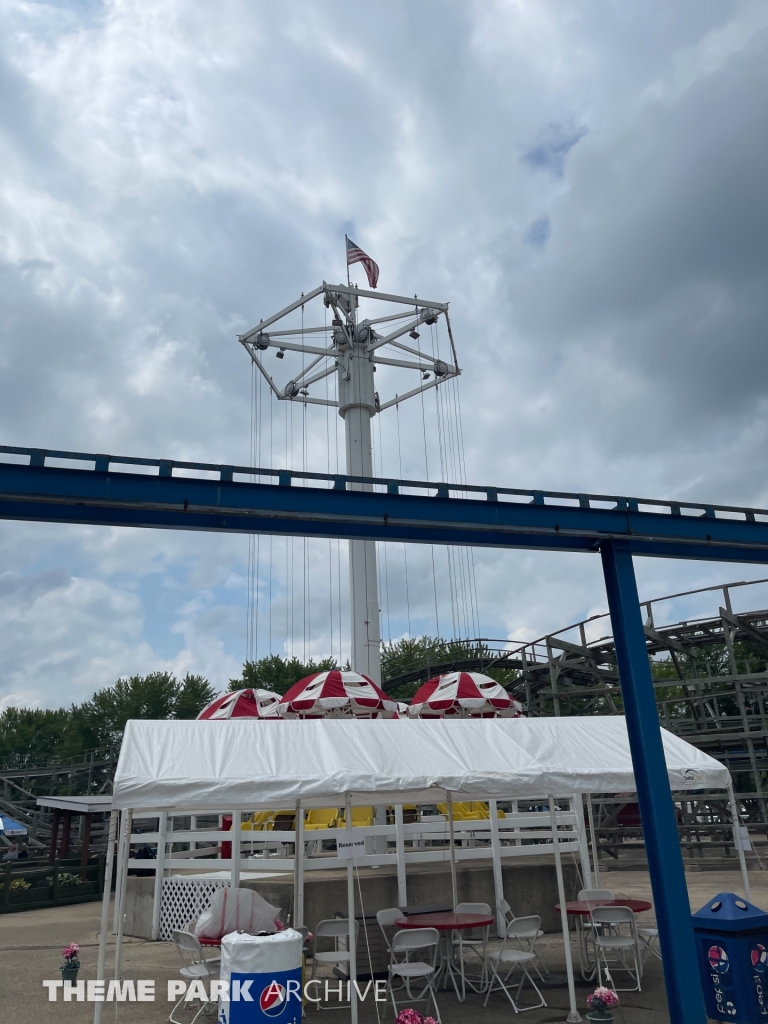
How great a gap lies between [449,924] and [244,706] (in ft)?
24.3

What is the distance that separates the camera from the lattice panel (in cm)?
1343

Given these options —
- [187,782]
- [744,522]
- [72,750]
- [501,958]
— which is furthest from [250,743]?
[72,750]

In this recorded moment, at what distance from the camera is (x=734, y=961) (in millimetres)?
7582

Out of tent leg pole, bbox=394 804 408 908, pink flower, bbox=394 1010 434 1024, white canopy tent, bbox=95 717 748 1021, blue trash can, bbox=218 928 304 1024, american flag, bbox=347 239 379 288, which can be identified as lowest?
pink flower, bbox=394 1010 434 1024

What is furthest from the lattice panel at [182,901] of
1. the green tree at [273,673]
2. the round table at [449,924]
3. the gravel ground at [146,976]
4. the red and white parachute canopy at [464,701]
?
the green tree at [273,673]

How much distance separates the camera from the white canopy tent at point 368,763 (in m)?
8.00

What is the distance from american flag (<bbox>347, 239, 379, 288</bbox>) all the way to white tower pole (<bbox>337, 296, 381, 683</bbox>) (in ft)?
2.81

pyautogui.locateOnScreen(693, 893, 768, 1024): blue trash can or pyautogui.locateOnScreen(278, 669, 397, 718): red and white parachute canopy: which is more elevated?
pyautogui.locateOnScreen(278, 669, 397, 718): red and white parachute canopy

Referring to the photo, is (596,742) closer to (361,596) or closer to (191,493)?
(191,493)

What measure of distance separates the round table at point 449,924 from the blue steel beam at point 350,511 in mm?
4397

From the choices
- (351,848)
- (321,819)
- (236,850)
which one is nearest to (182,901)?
(236,850)

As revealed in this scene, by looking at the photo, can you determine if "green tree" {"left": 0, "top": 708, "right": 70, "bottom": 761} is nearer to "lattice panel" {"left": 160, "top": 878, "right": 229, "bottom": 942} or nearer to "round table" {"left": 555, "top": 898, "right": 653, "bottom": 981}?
"lattice panel" {"left": 160, "top": 878, "right": 229, "bottom": 942}

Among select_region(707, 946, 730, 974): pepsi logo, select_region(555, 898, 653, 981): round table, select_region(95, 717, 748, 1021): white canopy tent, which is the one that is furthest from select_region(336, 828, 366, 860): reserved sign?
select_region(707, 946, 730, 974): pepsi logo

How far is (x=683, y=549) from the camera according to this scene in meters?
9.17
